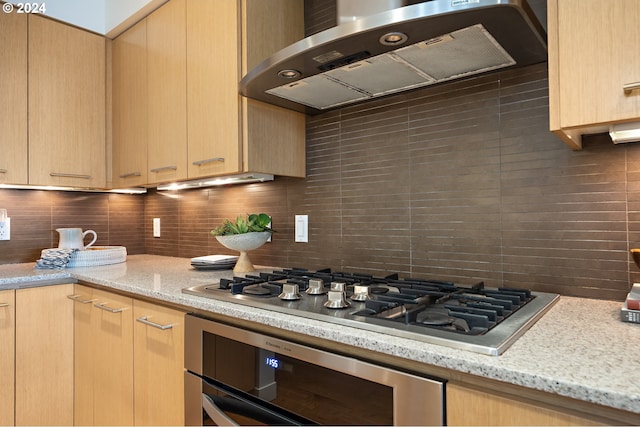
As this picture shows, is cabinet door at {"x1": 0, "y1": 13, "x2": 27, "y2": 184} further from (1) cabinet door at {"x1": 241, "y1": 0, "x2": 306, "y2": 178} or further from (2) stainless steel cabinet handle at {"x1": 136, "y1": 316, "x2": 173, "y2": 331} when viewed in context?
(1) cabinet door at {"x1": 241, "y1": 0, "x2": 306, "y2": 178}

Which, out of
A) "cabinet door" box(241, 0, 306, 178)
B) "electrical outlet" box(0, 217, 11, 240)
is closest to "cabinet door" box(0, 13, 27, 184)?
"electrical outlet" box(0, 217, 11, 240)

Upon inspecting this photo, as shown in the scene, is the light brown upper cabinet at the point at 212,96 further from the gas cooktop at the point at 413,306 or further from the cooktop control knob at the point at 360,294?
the cooktop control knob at the point at 360,294

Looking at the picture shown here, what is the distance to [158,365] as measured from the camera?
138 cm

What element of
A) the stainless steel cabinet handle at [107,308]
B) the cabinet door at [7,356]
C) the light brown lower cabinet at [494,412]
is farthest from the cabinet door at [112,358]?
the light brown lower cabinet at [494,412]

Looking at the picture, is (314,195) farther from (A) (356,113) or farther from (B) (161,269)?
(B) (161,269)

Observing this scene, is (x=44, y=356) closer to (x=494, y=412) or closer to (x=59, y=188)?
(x=59, y=188)

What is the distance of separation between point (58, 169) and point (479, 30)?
2.11 meters

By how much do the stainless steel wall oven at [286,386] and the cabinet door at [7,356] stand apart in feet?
3.11

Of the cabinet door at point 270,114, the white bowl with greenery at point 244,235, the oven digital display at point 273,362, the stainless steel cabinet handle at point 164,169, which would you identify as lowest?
the oven digital display at point 273,362

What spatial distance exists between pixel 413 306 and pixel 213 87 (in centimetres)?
124

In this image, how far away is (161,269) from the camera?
6.23 feet

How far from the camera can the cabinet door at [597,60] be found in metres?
0.83

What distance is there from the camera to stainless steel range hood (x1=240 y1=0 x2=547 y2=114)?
976mm

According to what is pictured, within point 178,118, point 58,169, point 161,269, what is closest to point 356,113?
point 178,118
